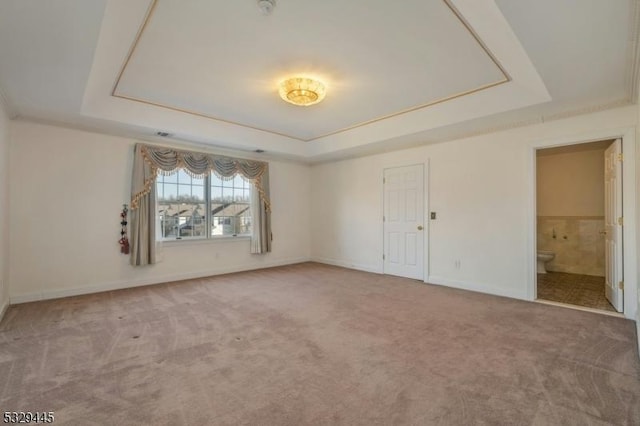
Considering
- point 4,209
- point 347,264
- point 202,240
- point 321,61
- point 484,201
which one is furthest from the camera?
point 347,264

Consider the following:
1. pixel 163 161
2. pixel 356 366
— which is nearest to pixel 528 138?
pixel 356 366

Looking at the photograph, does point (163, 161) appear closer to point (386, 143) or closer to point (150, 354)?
point (150, 354)

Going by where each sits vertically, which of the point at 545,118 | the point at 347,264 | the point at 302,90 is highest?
the point at 302,90

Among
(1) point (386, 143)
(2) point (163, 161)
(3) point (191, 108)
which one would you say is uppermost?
(3) point (191, 108)

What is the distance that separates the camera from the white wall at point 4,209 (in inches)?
133

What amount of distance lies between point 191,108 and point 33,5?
2405 mm

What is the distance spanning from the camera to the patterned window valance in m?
4.70

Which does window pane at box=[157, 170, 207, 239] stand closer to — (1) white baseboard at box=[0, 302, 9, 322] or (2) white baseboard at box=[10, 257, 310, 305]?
(2) white baseboard at box=[10, 257, 310, 305]

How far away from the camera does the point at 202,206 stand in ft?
18.3

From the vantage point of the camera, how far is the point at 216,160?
5.45m

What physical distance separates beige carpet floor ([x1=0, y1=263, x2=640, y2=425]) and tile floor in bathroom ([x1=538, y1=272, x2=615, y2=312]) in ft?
1.70

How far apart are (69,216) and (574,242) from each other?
8.60 m

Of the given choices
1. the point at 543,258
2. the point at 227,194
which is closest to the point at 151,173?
the point at 227,194

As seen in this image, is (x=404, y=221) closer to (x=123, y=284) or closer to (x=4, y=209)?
(x=123, y=284)
